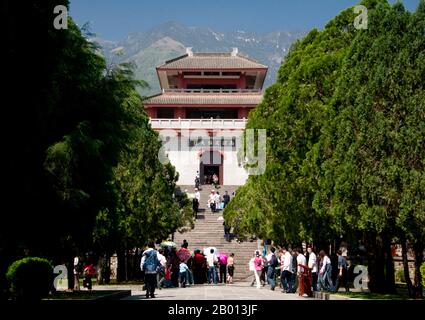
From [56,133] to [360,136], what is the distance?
20.8 ft

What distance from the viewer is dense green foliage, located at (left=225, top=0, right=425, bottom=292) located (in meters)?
15.5

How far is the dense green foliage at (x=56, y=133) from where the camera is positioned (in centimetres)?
1188

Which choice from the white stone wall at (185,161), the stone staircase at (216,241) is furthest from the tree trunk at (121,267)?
the white stone wall at (185,161)

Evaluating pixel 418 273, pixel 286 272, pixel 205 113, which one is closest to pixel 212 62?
pixel 205 113

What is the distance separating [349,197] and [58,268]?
717cm

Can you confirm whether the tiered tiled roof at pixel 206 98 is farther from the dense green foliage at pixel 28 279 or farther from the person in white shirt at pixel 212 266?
the dense green foliage at pixel 28 279

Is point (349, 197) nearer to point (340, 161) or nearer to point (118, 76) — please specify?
point (340, 161)

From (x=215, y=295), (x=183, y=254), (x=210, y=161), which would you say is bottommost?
(x=215, y=295)

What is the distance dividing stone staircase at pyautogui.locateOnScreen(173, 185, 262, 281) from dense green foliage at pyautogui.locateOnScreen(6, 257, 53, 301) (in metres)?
17.4

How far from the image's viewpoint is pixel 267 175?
74.0 feet

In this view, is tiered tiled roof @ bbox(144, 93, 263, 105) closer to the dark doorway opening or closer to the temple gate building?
the temple gate building

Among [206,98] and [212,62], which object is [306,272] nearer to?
[206,98]

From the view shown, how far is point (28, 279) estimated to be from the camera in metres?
12.8
